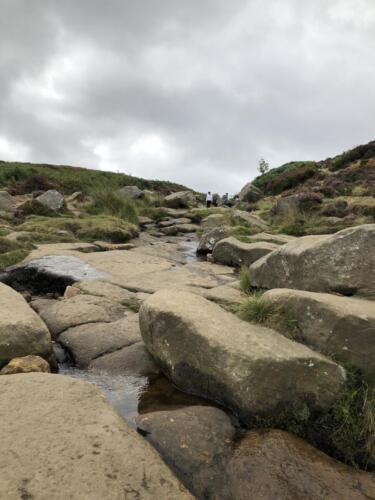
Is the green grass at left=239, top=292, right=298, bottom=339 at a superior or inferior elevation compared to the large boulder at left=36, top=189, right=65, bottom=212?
inferior

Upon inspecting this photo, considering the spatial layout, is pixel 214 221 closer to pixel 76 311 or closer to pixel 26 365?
pixel 76 311

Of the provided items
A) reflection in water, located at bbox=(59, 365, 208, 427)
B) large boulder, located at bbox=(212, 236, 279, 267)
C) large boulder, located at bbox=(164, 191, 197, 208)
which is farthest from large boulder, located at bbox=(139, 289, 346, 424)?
large boulder, located at bbox=(164, 191, 197, 208)

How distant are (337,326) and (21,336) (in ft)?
11.2

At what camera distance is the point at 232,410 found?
373 centimetres

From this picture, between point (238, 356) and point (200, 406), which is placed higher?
point (238, 356)

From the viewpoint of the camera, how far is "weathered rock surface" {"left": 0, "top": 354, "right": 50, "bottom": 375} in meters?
3.97

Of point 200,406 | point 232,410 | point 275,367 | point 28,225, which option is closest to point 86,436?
point 200,406

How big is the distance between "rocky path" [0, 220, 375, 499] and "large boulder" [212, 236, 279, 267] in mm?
3675

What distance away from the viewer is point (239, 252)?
34.2ft

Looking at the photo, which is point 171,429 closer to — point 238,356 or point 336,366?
point 238,356

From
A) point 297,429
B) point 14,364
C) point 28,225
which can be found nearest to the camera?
point 297,429

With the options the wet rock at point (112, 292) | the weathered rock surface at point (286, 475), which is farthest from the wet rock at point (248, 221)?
the weathered rock surface at point (286, 475)

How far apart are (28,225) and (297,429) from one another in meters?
12.6

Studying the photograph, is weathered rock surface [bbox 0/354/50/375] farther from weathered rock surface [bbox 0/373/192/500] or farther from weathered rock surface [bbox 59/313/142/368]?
weathered rock surface [bbox 0/373/192/500]
